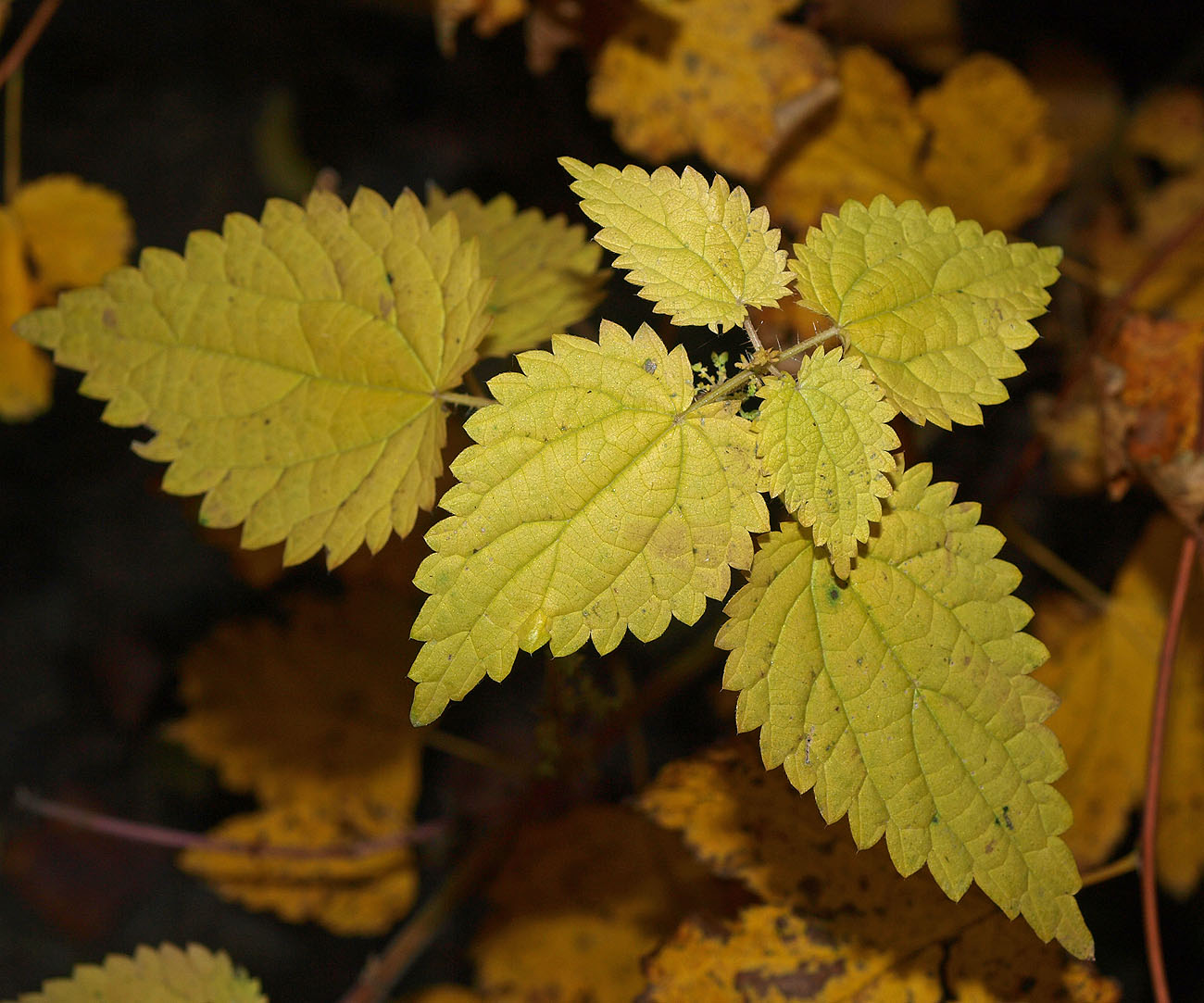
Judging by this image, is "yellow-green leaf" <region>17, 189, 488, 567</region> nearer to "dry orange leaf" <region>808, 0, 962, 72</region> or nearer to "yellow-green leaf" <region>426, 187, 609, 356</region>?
"yellow-green leaf" <region>426, 187, 609, 356</region>

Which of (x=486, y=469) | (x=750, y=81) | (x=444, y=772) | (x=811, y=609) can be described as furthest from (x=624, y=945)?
(x=750, y=81)

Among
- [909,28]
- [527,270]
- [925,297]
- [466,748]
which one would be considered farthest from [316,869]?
[909,28]

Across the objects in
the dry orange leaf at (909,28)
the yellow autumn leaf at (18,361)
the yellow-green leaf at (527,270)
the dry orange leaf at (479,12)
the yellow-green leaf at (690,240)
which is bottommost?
the yellow autumn leaf at (18,361)

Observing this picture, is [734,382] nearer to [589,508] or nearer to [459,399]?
[589,508]

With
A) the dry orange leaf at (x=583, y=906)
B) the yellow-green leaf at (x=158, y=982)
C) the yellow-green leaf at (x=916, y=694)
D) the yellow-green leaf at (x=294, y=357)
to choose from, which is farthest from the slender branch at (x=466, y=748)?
the yellow-green leaf at (x=916, y=694)

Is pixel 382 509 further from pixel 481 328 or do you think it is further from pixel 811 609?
pixel 811 609

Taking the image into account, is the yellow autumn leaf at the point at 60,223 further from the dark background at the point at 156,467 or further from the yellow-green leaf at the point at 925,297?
the yellow-green leaf at the point at 925,297
